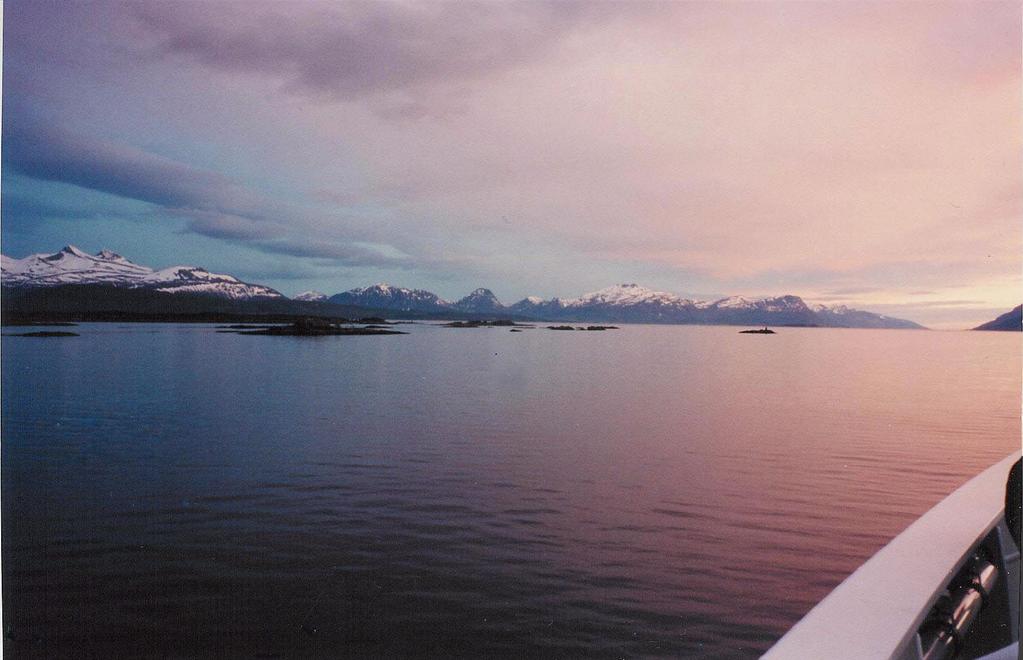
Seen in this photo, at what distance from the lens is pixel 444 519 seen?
40.7 ft

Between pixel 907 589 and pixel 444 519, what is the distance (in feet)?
32.4

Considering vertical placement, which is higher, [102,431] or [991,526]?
[991,526]

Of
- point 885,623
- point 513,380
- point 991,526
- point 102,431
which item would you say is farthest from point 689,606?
point 513,380

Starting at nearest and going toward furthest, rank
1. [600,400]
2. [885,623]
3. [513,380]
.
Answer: [885,623]
[600,400]
[513,380]

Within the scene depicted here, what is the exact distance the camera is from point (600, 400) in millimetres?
32500

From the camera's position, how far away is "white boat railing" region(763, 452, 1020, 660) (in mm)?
2740

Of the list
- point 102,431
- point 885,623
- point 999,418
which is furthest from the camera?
point 999,418

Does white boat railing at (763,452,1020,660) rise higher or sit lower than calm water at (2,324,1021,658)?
higher

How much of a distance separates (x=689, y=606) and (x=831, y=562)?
126 inches

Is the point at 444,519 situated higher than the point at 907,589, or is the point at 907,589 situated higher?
the point at 907,589

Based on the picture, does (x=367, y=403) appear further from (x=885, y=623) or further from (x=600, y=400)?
(x=885, y=623)

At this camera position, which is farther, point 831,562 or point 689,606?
point 831,562

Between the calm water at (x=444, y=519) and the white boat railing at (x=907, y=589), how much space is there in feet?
11.4

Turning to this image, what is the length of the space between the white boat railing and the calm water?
346cm
